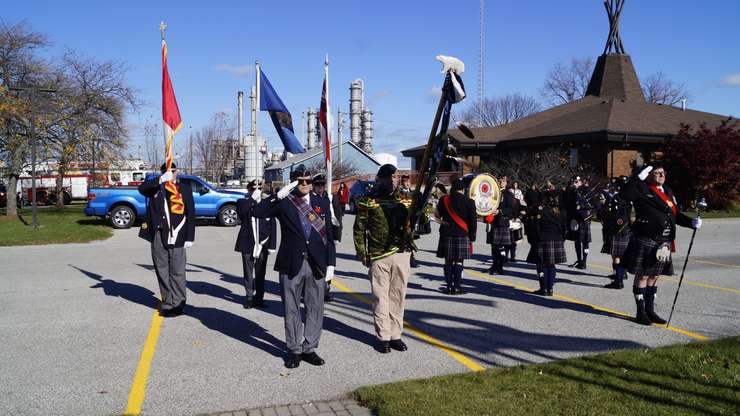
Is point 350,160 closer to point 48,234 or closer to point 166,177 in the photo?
point 48,234

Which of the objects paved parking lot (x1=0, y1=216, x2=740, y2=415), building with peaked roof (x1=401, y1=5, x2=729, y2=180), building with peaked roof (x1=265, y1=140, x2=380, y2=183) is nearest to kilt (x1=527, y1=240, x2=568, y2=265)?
paved parking lot (x1=0, y1=216, x2=740, y2=415)

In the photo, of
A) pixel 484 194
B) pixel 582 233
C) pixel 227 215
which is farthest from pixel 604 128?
pixel 484 194

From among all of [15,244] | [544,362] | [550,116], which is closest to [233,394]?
[544,362]

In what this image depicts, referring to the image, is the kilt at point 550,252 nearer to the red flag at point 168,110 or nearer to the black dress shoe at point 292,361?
the black dress shoe at point 292,361

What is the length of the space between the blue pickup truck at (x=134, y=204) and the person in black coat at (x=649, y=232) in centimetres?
1606

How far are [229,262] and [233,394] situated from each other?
25.4 feet

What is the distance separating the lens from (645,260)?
6.52 metres

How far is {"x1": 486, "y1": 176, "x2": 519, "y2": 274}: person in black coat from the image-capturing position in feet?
33.8

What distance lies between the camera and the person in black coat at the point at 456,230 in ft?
27.3

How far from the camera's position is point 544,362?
17.1 ft

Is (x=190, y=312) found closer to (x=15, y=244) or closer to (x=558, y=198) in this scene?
(x=558, y=198)

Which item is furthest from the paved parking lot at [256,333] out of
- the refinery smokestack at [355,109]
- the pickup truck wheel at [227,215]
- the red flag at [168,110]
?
the refinery smokestack at [355,109]

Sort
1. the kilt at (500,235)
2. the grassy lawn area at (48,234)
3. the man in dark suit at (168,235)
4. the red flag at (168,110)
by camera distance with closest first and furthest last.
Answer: the man in dark suit at (168,235) < the red flag at (168,110) < the kilt at (500,235) < the grassy lawn area at (48,234)

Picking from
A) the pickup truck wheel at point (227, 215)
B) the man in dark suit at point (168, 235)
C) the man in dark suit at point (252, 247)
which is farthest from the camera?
the pickup truck wheel at point (227, 215)
